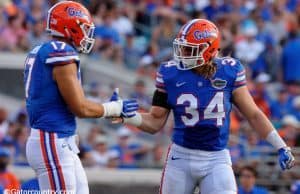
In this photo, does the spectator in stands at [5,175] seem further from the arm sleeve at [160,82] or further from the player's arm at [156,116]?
the arm sleeve at [160,82]

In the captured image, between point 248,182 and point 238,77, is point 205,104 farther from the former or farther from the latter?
point 248,182

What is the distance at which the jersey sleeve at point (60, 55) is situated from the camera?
7758mm

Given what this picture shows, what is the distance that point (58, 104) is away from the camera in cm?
789

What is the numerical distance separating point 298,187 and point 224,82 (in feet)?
9.90

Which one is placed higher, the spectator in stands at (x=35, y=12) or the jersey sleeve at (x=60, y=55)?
the jersey sleeve at (x=60, y=55)

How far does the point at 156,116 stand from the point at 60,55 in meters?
1.31

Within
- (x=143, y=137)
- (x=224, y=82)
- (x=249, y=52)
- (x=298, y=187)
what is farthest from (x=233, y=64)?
(x=249, y=52)

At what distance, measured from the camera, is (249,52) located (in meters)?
16.4

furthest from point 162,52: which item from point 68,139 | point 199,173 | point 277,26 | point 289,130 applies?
point 68,139

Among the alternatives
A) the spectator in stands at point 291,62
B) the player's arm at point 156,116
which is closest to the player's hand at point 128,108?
the player's arm at point 156,116

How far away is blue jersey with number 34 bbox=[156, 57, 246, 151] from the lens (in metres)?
8.48

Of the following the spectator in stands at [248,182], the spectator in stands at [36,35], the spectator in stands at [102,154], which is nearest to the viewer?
the spectator in stands at [248,182]

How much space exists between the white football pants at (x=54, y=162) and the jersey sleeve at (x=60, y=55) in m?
0.51

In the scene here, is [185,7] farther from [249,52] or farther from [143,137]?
[143,137]
